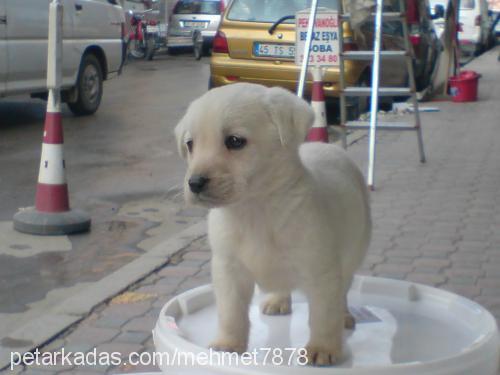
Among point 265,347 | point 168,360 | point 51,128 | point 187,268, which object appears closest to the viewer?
point 168,360

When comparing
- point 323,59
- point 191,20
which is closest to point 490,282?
point 323,59

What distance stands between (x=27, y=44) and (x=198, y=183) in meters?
9.44

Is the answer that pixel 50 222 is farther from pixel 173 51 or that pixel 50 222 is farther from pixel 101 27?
pixel 173 51

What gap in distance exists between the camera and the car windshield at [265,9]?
39.2 ft

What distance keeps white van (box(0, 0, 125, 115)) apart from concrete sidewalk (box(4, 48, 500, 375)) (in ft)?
14.1

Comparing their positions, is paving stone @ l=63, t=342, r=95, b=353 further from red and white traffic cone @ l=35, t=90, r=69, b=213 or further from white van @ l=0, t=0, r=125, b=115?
white van @ l=0, t=0, r=125, b=115

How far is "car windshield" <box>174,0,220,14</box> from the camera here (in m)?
28.8

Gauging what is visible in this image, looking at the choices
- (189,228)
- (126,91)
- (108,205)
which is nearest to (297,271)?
(189,228)

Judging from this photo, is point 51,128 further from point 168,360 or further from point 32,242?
point 168,360

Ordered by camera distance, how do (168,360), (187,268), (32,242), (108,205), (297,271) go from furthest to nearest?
(108,205) < (32,242) < (187,268) < (297,271) < (168,360)

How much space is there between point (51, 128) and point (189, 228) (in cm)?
133

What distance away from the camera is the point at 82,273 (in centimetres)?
557

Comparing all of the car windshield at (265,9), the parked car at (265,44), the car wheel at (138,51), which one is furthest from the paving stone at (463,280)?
the car wheel at (138,51)

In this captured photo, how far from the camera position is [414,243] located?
19.4 feet
